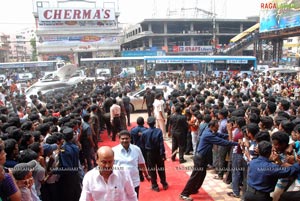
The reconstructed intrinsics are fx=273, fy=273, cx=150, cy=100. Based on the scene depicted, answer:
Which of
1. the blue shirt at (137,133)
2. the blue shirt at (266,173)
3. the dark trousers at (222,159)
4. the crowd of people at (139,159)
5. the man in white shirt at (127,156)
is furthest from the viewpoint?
the dark trousers at (222,159)

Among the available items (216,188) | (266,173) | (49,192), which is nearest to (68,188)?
(49,192)

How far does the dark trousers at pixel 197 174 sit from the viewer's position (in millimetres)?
4797

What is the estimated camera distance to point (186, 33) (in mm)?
44938

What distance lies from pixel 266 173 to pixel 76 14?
141ft

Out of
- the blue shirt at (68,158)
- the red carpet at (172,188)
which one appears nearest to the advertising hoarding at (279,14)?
the red carpet at (172,188)

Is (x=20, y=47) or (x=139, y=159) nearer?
(x=139, y=159)

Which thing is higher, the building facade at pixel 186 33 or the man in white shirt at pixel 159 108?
the building facade at pixel 186 33

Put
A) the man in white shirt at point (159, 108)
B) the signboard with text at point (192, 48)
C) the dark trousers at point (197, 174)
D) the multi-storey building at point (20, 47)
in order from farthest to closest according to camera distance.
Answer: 1. the multi-storey building at point (20, 47)
2. the signboard with text at point (192, 48)
3. the man in white shirt at point (159, 108)
4. the dark trousers at point (197, 174)

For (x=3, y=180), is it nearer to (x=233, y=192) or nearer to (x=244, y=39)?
(x=233, y=192)

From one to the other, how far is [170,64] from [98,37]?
21624 millimetres

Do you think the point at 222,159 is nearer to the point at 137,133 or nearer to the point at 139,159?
the point at 137,133

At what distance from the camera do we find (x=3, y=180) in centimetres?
249

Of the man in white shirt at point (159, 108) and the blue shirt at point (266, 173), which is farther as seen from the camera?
the man in white shirt at point (159, 108)

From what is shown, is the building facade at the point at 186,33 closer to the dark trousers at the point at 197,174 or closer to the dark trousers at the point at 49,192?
the dark trousers at the point at 197,174
